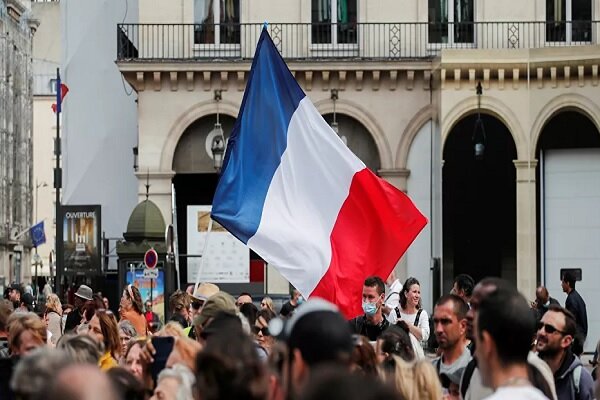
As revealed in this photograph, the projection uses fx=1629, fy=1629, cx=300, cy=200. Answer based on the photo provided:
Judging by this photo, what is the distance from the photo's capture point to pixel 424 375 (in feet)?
28.1

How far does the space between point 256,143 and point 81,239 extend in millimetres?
18790

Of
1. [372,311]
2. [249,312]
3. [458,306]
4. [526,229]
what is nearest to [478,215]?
[526,229]

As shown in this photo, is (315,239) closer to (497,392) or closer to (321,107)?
(497,392)

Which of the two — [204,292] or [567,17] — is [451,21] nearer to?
[567,17]

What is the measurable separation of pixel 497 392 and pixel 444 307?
13.8 feet

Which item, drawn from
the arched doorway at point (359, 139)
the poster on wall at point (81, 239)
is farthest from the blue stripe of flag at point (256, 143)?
the arched doorway at point (359, 139)

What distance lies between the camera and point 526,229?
33562 millimetres

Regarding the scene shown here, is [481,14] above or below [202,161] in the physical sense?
above

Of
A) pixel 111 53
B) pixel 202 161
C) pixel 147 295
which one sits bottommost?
pixel 147 295

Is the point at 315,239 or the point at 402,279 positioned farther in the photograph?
the point at 402,279

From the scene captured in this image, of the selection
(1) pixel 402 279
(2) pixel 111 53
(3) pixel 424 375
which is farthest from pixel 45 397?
(2) pixel 111 53

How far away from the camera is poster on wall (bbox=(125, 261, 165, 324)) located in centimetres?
3033

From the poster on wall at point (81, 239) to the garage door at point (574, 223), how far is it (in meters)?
9.47

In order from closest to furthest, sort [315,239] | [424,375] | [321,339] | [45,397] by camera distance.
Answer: [45,397] → [321,339] → [424,375] → [315,239]
